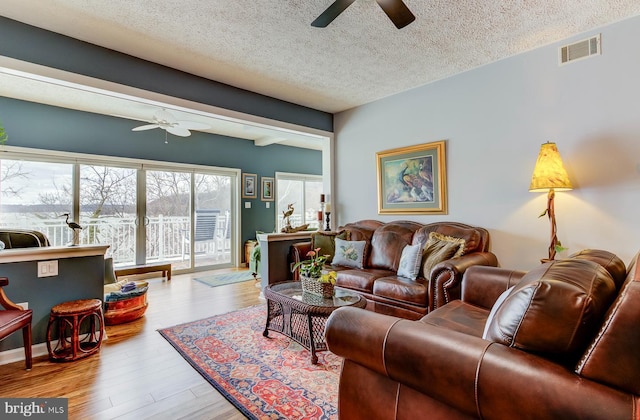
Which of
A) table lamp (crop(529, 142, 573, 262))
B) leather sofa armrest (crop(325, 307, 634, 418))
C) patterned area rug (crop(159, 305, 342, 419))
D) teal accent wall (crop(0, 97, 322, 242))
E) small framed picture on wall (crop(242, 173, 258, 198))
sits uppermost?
teal accent wall (crop(0, 97, 322, 242))

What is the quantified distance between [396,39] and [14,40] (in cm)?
305

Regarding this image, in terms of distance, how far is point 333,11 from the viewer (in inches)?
79.7

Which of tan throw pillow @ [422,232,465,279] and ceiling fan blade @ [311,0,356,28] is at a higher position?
ceiling fan blade @ [311,0,356,28]

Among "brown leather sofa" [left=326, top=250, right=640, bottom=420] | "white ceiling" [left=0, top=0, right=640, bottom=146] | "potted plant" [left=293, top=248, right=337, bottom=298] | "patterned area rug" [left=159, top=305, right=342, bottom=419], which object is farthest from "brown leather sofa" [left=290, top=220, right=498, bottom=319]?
→ "white ceiling" [left=0, top=0, right=640, bottom=146]

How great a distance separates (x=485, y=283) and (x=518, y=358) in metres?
1.46

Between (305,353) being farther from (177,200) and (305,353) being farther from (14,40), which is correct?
(177,200)

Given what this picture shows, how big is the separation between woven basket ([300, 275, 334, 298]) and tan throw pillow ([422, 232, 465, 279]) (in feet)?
3.41

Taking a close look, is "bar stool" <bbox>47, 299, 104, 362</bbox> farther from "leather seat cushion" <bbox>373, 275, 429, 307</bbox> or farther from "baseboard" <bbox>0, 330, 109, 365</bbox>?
"leather seat cushion" <bbox>373, 275, 429, 307</bbox>

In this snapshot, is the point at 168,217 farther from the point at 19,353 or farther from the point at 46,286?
the point at 19,353

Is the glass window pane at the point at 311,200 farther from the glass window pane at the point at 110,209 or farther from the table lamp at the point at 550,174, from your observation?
the table lamp at the point at 550,174

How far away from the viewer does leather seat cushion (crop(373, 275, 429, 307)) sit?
8.97 feet

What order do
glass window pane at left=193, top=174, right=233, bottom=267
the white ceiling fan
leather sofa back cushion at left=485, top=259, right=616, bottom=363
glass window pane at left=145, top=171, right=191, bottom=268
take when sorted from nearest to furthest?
leather sofa back cushion at left=485, top=259, right=616, bottom=363 < the white ceiling fan < glass window pane at left=145, top=171, right=191, bottom=268 < glass window pane at left=193, top=174, right=233, bottom=267

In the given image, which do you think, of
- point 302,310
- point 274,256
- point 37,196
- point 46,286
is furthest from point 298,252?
point 37,196

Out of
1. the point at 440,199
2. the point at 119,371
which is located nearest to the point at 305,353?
the point at 119,371
